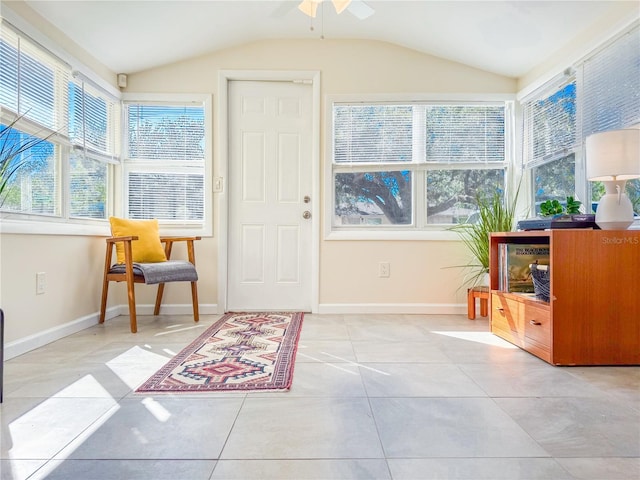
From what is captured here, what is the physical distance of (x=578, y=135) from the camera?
2.46 meters

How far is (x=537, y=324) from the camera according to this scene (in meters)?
1.99

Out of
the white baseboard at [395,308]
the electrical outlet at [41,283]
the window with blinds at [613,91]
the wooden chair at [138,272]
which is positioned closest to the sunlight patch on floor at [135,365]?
the wooden chair at [138,272]

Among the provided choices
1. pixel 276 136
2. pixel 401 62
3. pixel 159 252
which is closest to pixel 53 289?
pixel 159 252

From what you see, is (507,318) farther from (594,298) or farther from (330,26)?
(330,26)

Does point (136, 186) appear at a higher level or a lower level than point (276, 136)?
lower

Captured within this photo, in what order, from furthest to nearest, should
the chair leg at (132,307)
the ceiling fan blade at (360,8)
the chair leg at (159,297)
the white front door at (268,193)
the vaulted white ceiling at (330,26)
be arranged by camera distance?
the white front door at (268,193)
the chair leg at (159,297)
the chair leg at (132,307)
the vaulted white ceiling at (330,26)
the ceiling fan blade at (360,8)

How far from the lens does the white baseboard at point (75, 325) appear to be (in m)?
2.03

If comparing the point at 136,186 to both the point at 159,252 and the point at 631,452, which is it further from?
the point at 631,452

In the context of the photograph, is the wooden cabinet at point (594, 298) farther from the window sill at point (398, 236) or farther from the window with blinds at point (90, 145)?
the window with blinds at point (90, 145)

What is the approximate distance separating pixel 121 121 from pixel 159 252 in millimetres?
1257

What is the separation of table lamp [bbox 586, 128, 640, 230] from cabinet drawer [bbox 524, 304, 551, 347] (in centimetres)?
53

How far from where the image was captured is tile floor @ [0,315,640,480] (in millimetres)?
1018

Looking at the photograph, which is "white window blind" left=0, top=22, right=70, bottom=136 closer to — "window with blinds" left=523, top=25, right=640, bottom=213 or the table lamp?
the table lamp

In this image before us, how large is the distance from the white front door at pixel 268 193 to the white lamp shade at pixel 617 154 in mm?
2017
